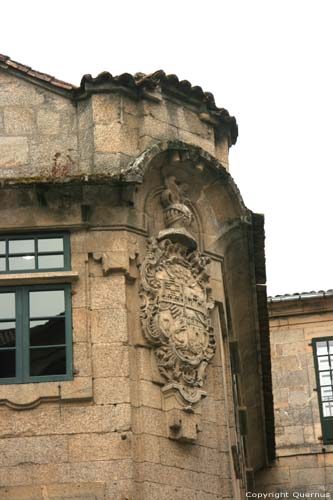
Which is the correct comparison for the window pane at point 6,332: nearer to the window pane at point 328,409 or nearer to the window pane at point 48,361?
the window pane at point 48,361

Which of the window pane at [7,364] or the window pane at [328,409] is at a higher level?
the window pane at [328,409]

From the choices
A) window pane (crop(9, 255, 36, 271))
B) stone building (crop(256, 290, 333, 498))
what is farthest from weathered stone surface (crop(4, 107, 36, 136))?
stone building (crop(256, 290, 333, 498))

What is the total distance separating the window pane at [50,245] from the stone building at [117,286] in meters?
0.01

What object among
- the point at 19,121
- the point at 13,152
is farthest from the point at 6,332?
the point at 19,121

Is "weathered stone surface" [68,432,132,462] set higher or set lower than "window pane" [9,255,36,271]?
lower

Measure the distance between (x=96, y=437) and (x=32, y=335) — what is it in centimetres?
173

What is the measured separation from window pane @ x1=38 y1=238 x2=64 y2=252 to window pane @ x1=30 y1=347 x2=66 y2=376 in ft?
4.96

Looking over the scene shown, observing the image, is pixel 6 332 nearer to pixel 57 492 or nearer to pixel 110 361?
pixel 110 361

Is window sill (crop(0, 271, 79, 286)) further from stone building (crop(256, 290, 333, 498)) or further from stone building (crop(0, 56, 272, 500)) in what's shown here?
stone building (crop(256, 290, 333, 498))

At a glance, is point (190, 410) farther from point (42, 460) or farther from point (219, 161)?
point (219, 161)

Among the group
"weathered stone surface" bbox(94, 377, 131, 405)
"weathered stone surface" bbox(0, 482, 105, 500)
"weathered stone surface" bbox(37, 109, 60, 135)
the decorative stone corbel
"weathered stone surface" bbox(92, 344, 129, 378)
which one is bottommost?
"weathered stone surface" bbox(0, 482, 105, 500)

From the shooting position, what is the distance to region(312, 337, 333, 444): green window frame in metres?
32.0

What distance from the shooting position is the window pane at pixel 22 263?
20.8m

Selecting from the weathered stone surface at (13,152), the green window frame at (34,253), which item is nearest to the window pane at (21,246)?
the green window frame at (34,253)
